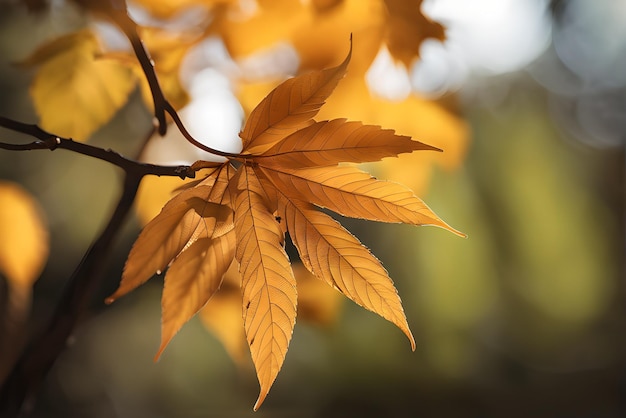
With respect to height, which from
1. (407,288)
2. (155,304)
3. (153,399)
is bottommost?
(153,399)

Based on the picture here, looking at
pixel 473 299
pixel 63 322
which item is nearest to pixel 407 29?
pixel 63 322

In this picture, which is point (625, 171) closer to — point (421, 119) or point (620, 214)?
point (620, 214)

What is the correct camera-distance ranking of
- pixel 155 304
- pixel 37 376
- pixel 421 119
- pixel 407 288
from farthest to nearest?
pixel 407 288 → pixel 155 304 → pixel 421 119 → pixel 37 376

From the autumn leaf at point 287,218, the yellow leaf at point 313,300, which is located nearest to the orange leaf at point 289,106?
the autumn leaf at point 287,218

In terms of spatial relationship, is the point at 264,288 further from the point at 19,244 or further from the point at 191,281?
the point at 19,244

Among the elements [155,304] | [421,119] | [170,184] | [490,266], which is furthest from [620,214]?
[170,184]
